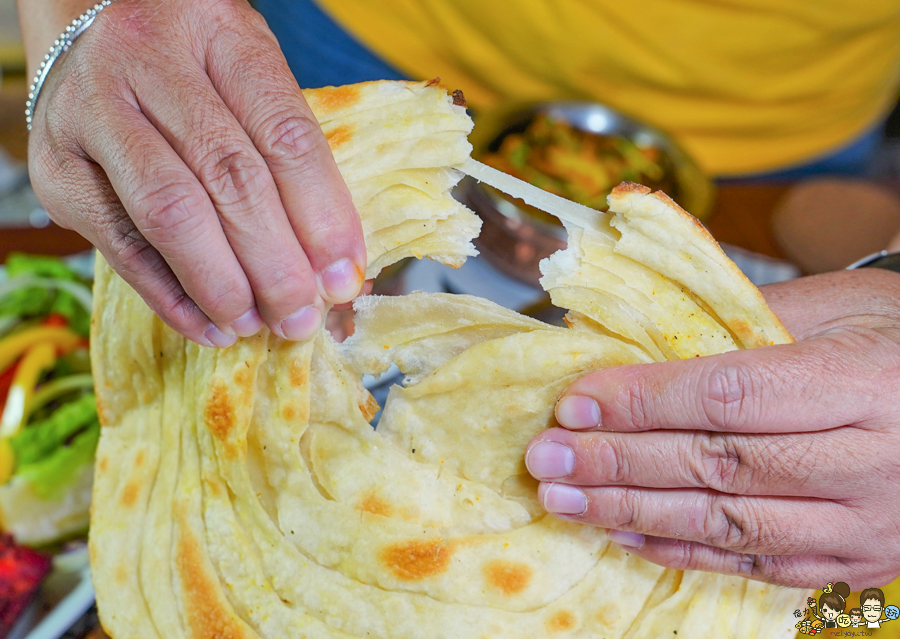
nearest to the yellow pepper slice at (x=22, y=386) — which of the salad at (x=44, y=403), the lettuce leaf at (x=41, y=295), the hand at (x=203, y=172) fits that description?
the salad at (x=44, y=403)

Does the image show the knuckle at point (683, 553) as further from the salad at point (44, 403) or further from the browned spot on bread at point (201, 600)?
the salad at point (44, 403)

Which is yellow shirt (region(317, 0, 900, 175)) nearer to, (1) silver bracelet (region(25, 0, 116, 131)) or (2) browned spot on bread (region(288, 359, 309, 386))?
(1) silver bracelet (region(25, 0, 116, 131))

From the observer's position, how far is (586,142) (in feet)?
8.56

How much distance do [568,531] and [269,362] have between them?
0.56 meters

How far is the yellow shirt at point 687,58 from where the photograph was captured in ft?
8.02

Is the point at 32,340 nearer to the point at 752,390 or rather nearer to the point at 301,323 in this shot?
the point at 301,323

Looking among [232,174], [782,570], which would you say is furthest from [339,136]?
[782,570]

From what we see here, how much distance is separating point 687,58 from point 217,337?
2253 millimetres

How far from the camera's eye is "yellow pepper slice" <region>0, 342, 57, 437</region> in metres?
2.12

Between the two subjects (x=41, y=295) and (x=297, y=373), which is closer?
(x=297, y=373)

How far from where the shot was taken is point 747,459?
0.96 m

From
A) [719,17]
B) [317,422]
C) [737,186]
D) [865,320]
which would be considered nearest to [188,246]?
[317,422]

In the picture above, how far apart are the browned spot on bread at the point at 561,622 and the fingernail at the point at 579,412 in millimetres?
291

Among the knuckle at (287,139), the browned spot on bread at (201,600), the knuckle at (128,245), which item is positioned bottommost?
the browned spot on bread at (201,600)
